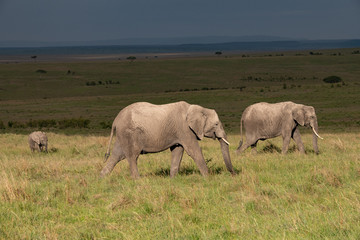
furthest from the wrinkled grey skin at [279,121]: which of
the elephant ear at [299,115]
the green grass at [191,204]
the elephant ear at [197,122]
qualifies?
the elephant ear at [197,122]

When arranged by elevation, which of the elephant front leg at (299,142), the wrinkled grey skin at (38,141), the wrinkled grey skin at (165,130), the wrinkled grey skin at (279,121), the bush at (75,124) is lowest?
the bush at (75,124)

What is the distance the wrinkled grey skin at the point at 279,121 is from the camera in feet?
50.9

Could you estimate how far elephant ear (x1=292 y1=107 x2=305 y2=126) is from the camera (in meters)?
15.5

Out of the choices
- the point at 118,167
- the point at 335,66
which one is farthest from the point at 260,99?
the point at 335,66

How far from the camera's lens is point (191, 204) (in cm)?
808

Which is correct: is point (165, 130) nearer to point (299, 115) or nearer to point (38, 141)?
point (299, 115)

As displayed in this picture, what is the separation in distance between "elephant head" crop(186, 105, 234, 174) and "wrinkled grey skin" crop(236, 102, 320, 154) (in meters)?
4.76

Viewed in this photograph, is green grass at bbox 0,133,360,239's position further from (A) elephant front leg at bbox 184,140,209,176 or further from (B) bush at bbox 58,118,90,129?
(B) bush at bbox 58,118,90,129

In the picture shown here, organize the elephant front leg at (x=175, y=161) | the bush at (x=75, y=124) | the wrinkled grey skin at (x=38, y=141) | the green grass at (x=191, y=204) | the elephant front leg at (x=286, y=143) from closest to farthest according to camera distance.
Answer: the green grass at (x=191, y=204) → the elephant front leg at (x=175, y=161) → the elephant front leg at (x=286, y=143) → the wrinkled grey skin at (x=38, y=141) → the bush at (x=75, y=124)

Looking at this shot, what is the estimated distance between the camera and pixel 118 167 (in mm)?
12484

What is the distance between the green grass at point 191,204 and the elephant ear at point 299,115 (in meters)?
3.58

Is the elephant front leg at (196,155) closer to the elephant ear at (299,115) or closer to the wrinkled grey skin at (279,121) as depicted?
the wrinkled grey skin at (279,121)

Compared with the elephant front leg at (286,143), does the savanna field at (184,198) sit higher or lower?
higher

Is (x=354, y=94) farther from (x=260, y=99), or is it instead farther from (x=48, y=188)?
(x=48, y=188)
